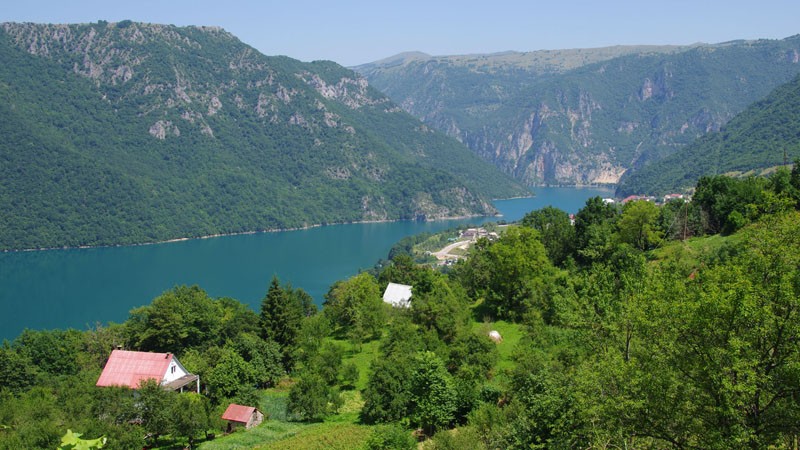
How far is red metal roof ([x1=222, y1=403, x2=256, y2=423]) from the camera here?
3072 cm

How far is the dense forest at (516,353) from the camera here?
11.6 metres

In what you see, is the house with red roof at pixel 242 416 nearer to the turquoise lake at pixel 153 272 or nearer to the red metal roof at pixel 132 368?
the red metal roof at pixel 132 368

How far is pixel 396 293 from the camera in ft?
187

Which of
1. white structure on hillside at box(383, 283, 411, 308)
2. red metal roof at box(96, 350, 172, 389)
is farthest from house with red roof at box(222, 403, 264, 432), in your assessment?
white structure on hillside at box(383, 283, 411, 308)

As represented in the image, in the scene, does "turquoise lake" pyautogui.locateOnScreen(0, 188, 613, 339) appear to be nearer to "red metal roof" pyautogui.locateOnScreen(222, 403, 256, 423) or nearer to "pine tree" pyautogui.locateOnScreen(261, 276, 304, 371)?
"pine tree" pyautogui.locateOnScreen(261, 276, 304, 371)

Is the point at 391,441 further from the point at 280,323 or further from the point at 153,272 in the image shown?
the point at 153,272

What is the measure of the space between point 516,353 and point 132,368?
22.6 meters

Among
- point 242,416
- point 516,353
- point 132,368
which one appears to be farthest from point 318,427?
point 132,368

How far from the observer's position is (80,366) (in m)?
41.9

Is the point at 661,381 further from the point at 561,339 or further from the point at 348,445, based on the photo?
the point at 348,445

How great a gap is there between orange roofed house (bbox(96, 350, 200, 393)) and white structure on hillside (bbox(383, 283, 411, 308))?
860 inches

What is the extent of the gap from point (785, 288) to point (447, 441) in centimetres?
1097

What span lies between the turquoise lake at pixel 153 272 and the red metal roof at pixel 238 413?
50919 millimetres

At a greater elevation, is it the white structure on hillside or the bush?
the bush
